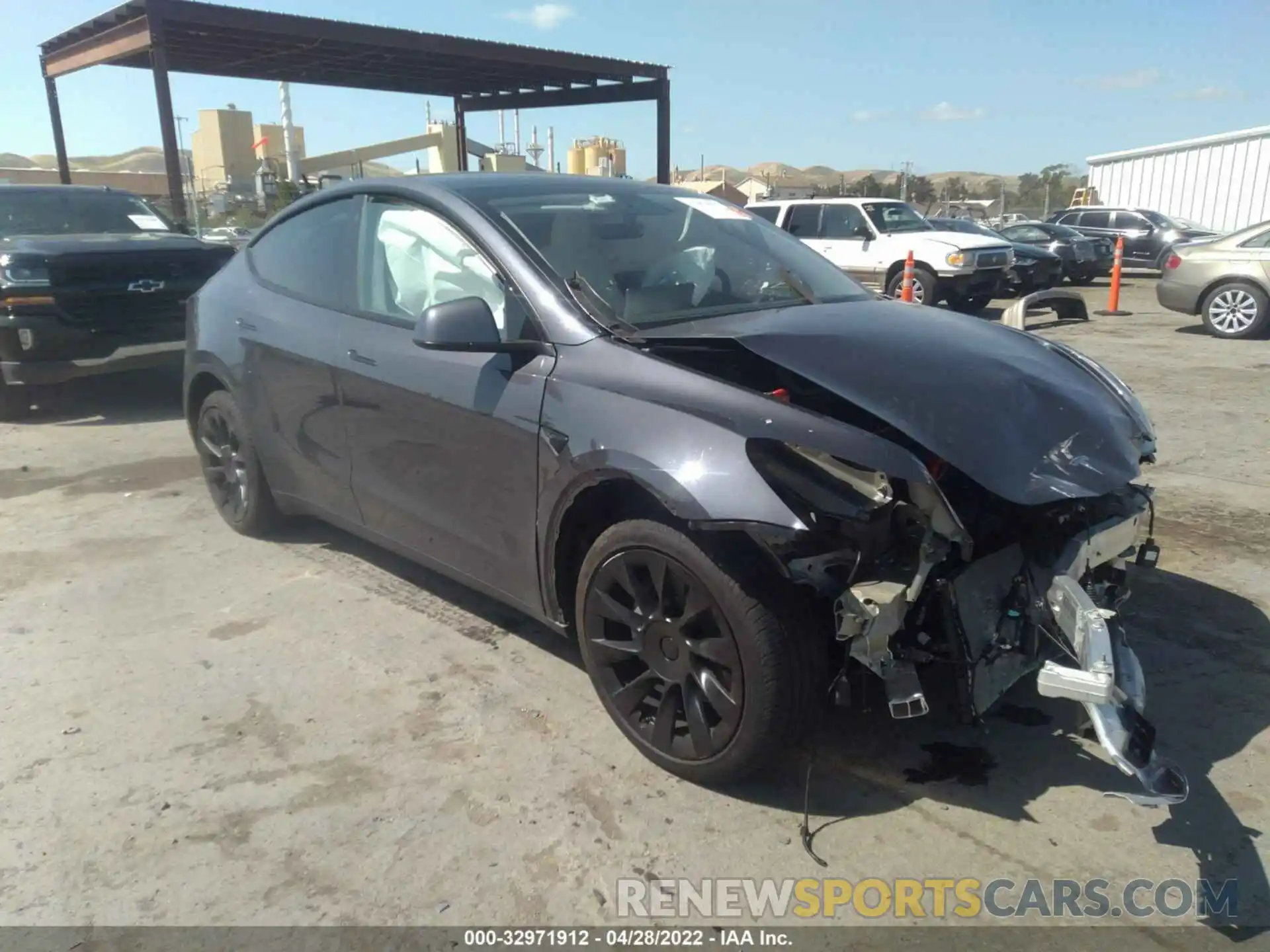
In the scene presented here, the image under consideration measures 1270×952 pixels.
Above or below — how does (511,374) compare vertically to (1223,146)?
below

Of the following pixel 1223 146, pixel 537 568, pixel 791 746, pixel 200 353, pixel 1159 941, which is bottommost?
pixel 1159 941

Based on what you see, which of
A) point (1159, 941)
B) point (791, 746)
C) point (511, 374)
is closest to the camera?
point (1159, 941)

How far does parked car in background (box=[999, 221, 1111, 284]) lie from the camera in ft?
60.0

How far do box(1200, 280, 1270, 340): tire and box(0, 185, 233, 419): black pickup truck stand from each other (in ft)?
36.9

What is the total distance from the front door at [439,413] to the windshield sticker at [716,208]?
3.58 feet

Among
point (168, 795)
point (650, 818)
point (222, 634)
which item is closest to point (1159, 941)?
point (650, 818)

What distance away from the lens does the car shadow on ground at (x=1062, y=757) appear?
256 cm

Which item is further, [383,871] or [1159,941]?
[383,871]

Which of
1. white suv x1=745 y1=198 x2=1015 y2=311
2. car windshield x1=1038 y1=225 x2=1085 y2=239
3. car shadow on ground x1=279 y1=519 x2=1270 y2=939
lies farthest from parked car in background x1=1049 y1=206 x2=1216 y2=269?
A: car shadow on ground x1=279 y1=519 x2=1270 y2=939

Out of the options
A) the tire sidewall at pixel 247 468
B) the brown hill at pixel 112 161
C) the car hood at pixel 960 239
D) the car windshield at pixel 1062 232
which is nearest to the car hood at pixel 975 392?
the tire sidewall at pixel 247 468

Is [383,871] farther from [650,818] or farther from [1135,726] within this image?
[1135,726]

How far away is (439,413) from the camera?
10.8 ft

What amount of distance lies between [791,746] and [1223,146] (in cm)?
3187

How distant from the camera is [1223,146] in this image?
27.7 meters
